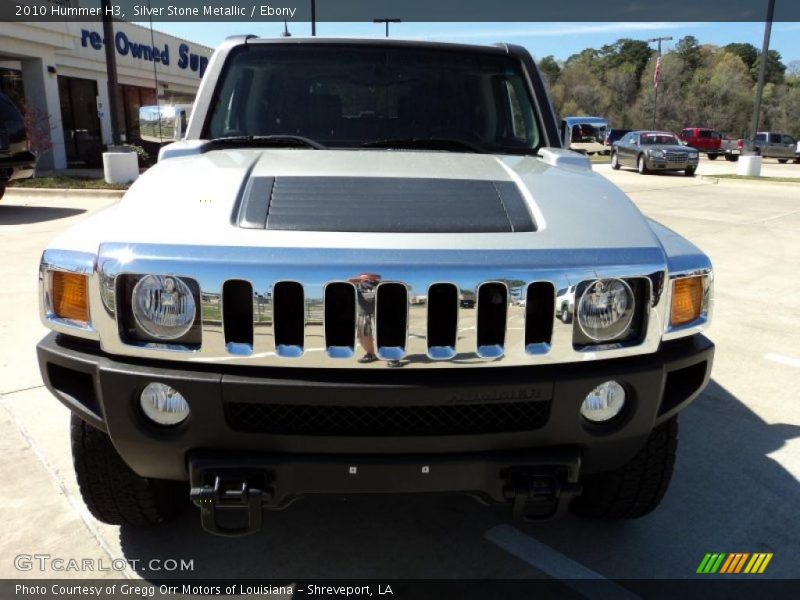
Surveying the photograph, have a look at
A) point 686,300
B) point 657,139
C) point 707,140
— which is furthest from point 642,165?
point 686,300

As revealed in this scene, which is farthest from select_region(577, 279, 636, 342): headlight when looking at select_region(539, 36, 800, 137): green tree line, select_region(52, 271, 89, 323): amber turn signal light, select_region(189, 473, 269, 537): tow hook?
select_region(539, 36, 800, 137): green tree line

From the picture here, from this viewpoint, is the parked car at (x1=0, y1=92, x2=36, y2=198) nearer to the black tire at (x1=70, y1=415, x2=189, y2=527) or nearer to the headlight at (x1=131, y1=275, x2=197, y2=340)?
the black tire at (x1=70, y1=415, x2=189, y2=527)

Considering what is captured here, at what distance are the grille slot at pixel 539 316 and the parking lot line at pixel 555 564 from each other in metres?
0.99

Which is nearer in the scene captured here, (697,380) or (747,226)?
(697,380)

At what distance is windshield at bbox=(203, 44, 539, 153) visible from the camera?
312cm

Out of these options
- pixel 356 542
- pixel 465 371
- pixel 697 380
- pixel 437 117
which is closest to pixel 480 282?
pixel 465 371

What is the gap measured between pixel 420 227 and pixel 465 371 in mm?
443

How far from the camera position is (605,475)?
2.48 meters

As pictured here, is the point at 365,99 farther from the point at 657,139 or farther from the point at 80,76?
the point at 657,139

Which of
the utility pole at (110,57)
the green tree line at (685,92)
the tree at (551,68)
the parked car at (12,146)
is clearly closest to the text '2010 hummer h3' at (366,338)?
the parked car at (12,146)

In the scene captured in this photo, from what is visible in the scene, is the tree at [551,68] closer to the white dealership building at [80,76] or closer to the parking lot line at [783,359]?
the white dealership building at [80,76]

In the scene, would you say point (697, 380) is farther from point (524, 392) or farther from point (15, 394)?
point (15, 394)

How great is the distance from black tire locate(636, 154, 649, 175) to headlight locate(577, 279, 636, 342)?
76.2ft

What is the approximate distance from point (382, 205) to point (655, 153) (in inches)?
901
